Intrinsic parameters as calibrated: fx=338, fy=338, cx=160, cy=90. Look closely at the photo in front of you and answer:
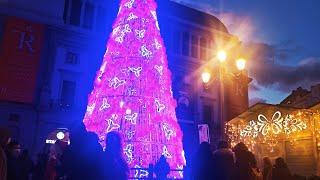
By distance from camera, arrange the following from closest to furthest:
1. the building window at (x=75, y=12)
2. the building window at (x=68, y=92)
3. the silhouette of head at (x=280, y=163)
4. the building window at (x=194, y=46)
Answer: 1. the silhouette of head at (x=280, y=163)
2. the building window at (x=68, y=92)
3. the building window at (x=75, y=12)
4. the building window at (x=194, y=46)

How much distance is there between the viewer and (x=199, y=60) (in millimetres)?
26172

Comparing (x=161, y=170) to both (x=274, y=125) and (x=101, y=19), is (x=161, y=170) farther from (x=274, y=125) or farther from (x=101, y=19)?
(x=101, y=19)

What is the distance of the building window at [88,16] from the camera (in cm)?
2289

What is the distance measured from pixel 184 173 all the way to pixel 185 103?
12.6 meters

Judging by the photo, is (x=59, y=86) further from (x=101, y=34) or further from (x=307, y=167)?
(x=307, y=167)

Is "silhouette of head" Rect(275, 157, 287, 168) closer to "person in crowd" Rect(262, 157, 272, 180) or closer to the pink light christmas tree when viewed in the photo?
"person in crowd" Rect(262, 157, 272, 180)

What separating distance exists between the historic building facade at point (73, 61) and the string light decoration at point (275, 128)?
9.53 ft

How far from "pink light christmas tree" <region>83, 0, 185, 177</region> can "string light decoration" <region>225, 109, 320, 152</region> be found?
15.5 feet

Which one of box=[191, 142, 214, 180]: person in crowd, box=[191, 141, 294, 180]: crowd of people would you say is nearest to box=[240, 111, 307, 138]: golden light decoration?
box=[191, 141, 294, 180]: crowd of people

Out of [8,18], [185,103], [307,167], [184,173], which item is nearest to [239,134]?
[307,167]

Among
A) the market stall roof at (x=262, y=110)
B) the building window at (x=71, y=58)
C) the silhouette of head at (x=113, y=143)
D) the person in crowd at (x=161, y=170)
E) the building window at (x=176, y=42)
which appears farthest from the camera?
the building window at (x=176, y=42)

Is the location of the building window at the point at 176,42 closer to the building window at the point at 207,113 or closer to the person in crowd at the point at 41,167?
the building window at the point at 207,113

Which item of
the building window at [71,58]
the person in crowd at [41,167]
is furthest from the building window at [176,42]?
the person in crowd at [41,167]

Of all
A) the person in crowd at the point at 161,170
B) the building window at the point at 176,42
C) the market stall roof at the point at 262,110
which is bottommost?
the person in crowd at the point at 161,170
